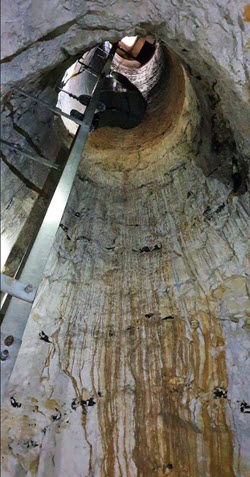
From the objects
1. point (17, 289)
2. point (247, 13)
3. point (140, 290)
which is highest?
point (247, 13)

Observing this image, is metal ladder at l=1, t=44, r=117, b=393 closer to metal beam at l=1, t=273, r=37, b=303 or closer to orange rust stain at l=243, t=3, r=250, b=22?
metal beam at l=1, t=273, r=37, b=303

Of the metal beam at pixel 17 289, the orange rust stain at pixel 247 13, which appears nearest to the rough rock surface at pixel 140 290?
the orange rust stain at pixel 247 13

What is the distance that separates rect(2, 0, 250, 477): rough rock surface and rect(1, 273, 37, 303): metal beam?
1.27 ft

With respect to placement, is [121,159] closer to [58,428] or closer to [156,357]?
[156,357]

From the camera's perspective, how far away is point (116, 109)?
2.81 m

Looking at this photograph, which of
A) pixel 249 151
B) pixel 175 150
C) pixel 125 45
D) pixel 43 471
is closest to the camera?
pixel 43 471

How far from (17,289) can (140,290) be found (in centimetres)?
87

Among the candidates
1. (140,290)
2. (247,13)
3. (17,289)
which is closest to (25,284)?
(17,289)

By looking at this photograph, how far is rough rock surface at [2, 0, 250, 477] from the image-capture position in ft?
4.93

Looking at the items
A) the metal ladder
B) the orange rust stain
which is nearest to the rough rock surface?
the orange rust stain

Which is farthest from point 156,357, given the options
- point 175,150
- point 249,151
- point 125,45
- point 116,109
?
point 125,45

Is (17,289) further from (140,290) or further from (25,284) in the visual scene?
(140,290)

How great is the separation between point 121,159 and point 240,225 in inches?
46.7

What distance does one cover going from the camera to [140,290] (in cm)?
199
